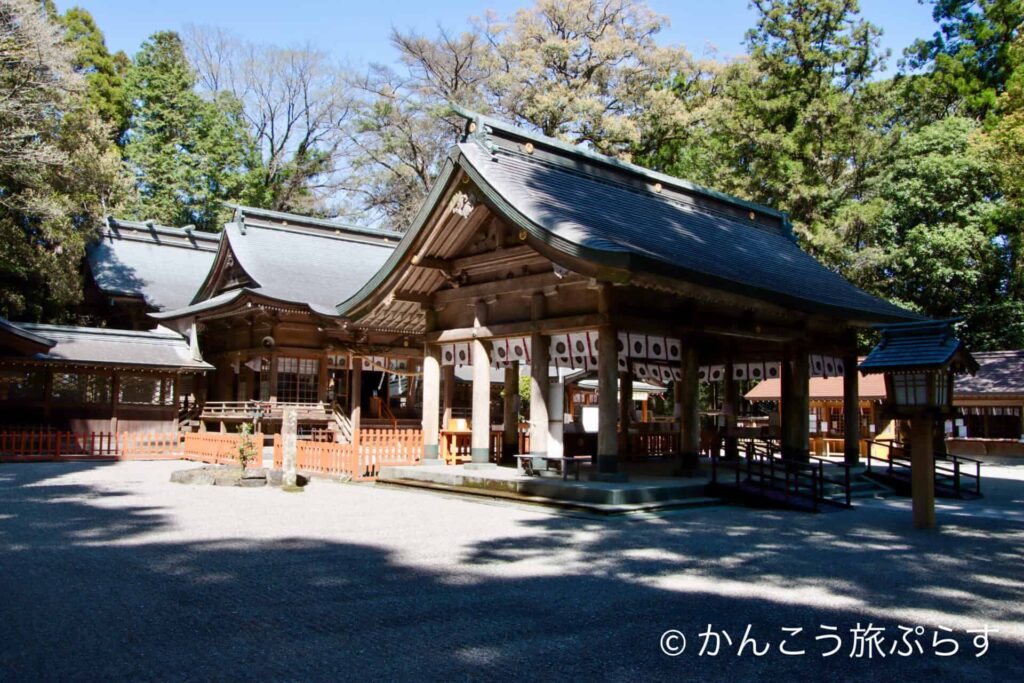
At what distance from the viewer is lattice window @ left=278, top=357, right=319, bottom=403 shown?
26.0 m

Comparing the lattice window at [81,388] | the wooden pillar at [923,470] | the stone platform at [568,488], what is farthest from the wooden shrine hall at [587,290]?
the lattice window at [81,388]

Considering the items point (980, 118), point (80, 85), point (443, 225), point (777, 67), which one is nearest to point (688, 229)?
point (443, 225)

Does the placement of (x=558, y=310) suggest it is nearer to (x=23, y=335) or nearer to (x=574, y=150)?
(x=574, y=150)

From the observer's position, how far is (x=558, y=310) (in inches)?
565

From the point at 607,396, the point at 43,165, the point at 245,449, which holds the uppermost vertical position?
the point at 43,165

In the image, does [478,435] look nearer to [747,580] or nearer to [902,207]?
[747,580]

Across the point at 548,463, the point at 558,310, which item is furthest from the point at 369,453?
the point at 558,310

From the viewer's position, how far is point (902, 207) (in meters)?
33.3

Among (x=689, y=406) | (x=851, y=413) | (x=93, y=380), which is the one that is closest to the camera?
(x=689, y=406)

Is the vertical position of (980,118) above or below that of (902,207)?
above

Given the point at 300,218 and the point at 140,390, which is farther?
the point at 300,218

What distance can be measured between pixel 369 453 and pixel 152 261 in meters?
23.6

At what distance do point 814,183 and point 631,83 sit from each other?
10049 millimetres

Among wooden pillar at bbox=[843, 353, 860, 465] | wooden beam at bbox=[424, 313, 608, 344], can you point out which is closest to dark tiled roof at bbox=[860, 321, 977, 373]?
wooden beam at bbox=[424, 313, 608, 344]
